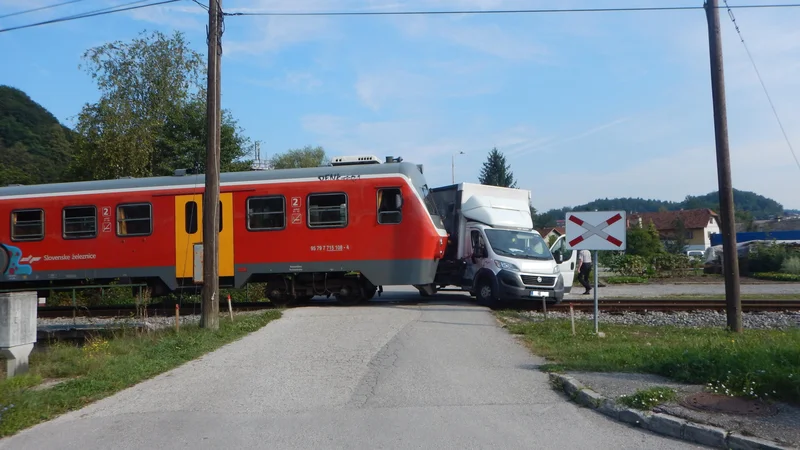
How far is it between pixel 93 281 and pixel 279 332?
28.1 ft

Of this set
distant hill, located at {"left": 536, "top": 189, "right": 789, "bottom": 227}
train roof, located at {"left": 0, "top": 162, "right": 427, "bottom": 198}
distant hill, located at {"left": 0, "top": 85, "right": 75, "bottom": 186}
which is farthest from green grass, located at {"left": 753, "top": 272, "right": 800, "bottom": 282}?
distant hill, located at {"left": 536, "top": 189, "right": 789, "bottom": 227}

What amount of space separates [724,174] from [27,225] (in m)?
17.5

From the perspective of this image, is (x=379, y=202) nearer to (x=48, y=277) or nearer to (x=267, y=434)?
(x=48, y=277)

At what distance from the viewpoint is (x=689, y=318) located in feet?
53.2

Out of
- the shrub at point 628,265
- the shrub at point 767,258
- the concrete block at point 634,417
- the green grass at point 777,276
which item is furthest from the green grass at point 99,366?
the shrub at point 767,258

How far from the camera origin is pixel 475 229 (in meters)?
18.1

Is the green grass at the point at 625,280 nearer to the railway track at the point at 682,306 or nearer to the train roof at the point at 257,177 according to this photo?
the railway track at the point at 682,306

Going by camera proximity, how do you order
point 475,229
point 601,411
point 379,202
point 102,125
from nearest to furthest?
point 601,411
point 379,202
point 475,229
point 102,125

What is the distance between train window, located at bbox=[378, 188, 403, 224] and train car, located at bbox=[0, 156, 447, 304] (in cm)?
3

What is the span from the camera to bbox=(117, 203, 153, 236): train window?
1761cm

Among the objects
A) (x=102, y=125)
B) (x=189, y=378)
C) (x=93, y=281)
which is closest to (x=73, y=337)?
(x=93, y=281)

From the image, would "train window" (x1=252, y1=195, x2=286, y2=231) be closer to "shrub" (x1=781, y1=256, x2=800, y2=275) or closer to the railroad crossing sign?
the railroad crossing sign

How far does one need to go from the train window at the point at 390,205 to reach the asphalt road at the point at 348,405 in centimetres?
535

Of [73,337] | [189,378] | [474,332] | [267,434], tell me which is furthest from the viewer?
[73,337]
